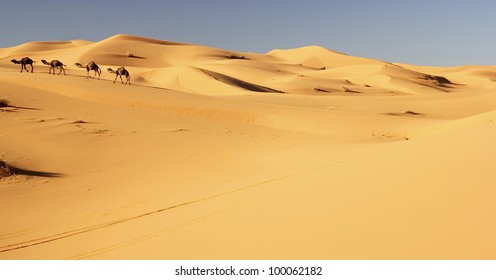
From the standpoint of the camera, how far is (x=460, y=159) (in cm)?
489

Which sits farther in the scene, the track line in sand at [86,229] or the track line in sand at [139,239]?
the track line in sand at [86,229]

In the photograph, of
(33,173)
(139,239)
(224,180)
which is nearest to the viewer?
(139,239)

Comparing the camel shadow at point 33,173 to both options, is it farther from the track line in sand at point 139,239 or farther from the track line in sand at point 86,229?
the track line in sand at point 139,239

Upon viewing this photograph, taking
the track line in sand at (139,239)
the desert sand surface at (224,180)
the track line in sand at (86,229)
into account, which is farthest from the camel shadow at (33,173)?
the track line in sand at (139,239)

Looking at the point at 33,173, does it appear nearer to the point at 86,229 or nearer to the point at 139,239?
the point at 86,229

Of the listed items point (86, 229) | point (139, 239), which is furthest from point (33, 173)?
point (139, 239)

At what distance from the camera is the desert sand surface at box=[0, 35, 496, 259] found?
3.52 m

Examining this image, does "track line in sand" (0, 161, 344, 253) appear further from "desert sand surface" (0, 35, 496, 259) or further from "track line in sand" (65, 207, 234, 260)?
"track line in sand" (65, 207, 234, 260)

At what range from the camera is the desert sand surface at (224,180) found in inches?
139

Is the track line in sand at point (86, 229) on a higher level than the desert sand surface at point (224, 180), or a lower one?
lower

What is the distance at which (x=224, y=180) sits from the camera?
7.87 metres
